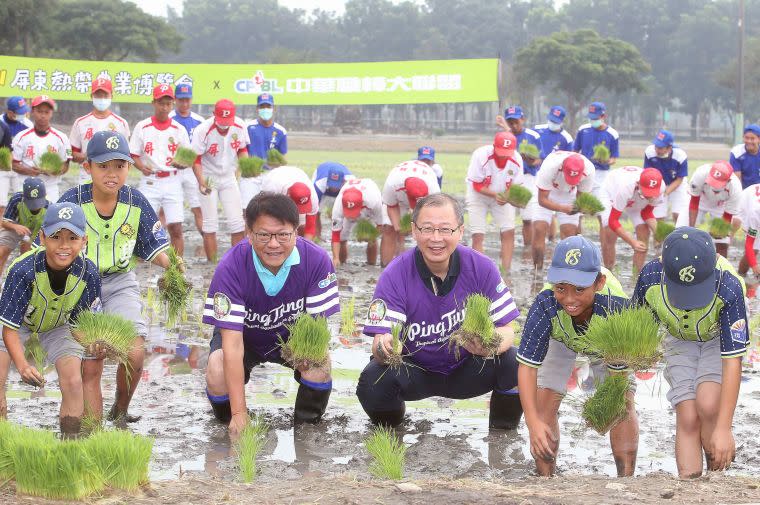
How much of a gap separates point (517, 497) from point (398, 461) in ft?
2.82

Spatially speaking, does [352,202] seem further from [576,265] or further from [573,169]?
[576,265]

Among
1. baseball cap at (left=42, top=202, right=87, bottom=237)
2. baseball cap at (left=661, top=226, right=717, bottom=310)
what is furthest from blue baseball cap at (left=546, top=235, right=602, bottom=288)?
baseball cap at (left=42, top=202, right=87, bottom=237)

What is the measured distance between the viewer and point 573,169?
12961 millimetres

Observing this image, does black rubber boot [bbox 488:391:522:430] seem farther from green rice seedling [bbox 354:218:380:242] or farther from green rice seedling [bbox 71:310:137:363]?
green rice seedling [bbox 354:218:380:242]

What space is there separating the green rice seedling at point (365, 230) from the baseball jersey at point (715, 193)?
3914 mm

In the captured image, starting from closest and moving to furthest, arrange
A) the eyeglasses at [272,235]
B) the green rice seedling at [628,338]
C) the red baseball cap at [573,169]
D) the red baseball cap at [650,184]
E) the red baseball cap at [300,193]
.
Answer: the green rice seedling at [628,338]
the eyeglasses at [272,235]
the red baseball cap at [300,193]
the red baseball cap at [573,169]
the red baseball cap at [650,184]

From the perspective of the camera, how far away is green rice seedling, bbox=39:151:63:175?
1312 cm

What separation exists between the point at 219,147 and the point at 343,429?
7824mm

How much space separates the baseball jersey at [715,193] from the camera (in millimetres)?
13492

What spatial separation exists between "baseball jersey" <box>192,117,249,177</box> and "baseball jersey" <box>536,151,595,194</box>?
3.84 meters

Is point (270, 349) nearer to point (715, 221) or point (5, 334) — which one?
point (5, 334)

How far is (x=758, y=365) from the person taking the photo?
29.5 feet

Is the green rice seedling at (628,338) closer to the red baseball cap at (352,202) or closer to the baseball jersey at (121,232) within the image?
the baseball jersey at (121,232)

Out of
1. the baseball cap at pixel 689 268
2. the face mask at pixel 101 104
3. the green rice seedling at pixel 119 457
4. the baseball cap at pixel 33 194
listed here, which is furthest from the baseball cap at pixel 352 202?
the green rice seedling at pixel 119 457
